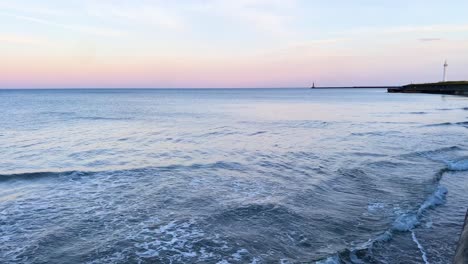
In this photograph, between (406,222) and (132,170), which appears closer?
(406,222)

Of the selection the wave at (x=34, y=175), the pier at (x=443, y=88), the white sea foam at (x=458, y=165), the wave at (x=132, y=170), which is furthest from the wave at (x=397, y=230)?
the pier at (x=443, y=88)

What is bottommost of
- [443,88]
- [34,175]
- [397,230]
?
[397,230]

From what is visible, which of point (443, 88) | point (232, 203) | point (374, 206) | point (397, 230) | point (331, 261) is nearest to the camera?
point (331, 261)

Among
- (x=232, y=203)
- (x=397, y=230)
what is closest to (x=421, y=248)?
(x=397, y=230)

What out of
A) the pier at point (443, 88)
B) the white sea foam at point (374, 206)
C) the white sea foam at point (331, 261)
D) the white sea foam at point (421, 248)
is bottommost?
the white sea foam at point (421, 248)

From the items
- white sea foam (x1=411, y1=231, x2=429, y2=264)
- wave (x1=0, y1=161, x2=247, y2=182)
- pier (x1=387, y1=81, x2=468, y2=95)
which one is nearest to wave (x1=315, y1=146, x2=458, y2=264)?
white sea foam (x1=411, y1=231, x2=429, y2=264)

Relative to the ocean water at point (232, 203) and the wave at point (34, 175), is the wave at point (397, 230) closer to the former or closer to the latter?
the ocean water at point (232, 203)

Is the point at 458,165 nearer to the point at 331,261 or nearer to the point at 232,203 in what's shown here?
the point at 232,203

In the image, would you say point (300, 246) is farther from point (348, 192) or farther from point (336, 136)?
point (336, 136)

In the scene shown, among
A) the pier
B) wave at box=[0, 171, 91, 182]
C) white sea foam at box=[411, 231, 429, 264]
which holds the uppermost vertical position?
the pier

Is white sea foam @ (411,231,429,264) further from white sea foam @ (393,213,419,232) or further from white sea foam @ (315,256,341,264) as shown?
white sea foam @ (315,256,341,264)

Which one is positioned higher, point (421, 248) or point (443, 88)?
point (443, 88)

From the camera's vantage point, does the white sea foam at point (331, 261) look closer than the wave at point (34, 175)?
Yes

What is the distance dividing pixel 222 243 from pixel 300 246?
188cm
